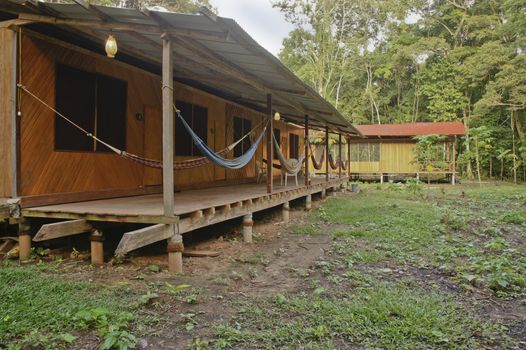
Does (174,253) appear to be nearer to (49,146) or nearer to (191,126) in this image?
(49,146)

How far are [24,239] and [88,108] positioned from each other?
187 cm

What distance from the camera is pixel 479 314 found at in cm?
295

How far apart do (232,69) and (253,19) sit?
33842mm

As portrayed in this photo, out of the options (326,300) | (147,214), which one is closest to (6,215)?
(147,214)

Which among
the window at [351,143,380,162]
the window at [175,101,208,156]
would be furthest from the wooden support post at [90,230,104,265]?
the window at [351,143,380,162]

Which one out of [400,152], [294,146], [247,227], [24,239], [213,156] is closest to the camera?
[24,239]

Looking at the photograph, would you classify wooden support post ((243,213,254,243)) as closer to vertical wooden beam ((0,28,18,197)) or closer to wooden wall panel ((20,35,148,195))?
wooden wall panel ((20,35,148,195))

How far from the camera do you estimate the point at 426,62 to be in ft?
78.8

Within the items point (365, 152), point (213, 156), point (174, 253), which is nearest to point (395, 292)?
point (174, 253)

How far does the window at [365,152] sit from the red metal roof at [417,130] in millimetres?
818

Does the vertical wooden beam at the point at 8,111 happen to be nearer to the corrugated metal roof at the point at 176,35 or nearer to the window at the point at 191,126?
the corrugated metal roof at the point at 176,35

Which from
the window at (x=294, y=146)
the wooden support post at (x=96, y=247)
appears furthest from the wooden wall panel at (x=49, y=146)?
the window at (x=294, y=146)

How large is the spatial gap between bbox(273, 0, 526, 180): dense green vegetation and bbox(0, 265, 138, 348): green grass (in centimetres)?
1564

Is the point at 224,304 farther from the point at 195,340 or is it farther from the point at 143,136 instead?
the point at 143,136
